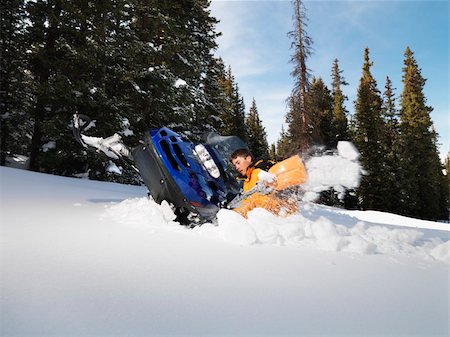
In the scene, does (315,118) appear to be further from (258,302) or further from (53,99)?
(258,302)

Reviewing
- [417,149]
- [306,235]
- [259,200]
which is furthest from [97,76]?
[417,149]

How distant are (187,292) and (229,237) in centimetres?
97

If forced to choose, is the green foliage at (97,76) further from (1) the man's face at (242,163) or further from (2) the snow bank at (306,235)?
(2) the snow bank at (306,235)

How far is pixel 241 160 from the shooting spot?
3287 mm

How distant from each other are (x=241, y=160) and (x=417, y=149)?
1180 inches

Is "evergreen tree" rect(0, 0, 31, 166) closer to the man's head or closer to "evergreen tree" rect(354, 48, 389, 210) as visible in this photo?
the man's head

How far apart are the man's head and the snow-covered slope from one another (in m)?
0.75

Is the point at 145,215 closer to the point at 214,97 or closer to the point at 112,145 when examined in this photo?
the point at 112,145

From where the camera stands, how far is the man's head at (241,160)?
3270mm

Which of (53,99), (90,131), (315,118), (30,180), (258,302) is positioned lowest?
(258,302)

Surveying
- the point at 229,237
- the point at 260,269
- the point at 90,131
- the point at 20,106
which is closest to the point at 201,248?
the point at 229,237

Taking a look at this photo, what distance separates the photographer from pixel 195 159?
11.1ft

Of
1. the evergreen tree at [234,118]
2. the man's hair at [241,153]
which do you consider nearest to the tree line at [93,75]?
the man's hair at [241,153]

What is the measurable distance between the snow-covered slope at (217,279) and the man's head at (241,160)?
29.4 inches
